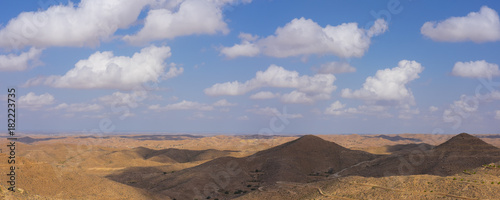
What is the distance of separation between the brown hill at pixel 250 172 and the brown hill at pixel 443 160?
9.47 metres

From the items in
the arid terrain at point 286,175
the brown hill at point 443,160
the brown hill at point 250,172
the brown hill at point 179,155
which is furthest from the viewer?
the brown hill at point 179,155

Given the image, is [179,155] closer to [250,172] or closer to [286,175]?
[250,172]

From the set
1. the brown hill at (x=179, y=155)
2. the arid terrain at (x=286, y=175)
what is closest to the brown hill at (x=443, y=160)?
the arid terrain at (x=286, y=175)

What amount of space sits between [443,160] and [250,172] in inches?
1252

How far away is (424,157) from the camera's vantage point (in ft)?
198

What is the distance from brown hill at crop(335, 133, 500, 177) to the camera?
176 feet

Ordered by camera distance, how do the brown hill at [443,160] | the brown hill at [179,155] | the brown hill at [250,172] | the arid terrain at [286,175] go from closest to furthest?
1. the arid terrain at [286,175]
2. the brown hill at [443,160]
3. the brown hill at [250,172]
4. the brown hill at [179,155]

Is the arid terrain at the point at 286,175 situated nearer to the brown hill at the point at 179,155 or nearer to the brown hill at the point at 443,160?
the brown hill at the point at 443,160

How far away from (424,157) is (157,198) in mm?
40271

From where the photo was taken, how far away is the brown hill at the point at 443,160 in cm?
5359

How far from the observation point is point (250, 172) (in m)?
71.2

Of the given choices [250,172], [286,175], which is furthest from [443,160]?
[250,172]

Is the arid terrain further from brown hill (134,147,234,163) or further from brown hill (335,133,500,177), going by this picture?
brown hill (134,147,234,163)

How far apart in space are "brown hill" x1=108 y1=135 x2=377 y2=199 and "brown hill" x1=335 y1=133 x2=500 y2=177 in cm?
947
